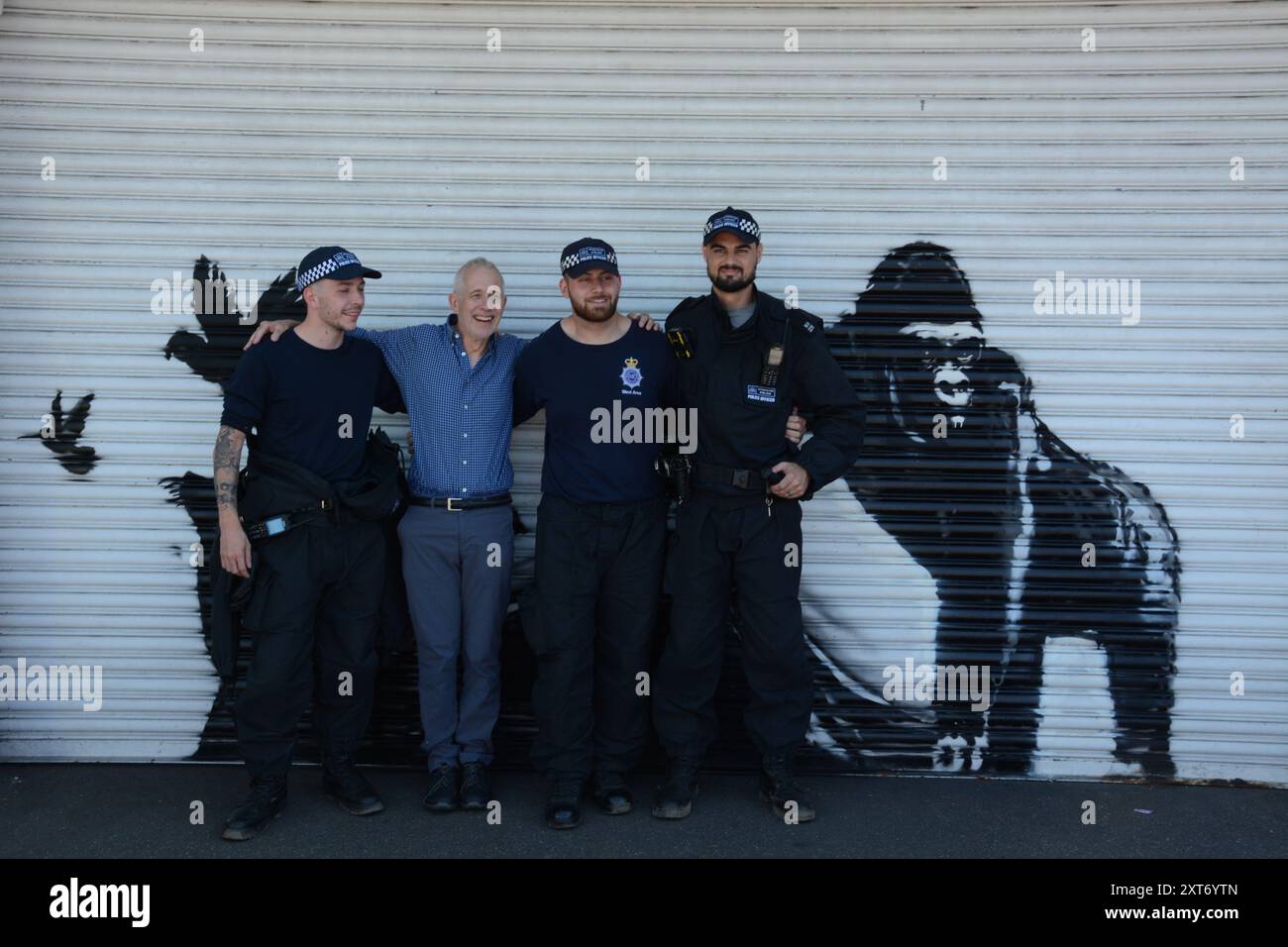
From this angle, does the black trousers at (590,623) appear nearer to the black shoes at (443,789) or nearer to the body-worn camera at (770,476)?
the black shoes at (443,789)

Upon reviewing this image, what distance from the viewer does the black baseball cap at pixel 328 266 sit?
4.42 m

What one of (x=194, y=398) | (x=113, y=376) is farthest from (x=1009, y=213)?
(x=113, y=376)

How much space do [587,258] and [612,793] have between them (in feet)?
7.70

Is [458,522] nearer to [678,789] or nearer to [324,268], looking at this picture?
[324,268]

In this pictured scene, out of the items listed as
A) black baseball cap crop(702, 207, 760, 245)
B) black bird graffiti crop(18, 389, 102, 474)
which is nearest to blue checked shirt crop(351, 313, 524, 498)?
black baseball cap crop(702, 207, 760, 245)

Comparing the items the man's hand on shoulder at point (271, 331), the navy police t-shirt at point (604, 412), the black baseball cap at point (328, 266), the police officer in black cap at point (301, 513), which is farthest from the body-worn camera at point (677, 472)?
the man's hand on shoulder at point (271, 331)

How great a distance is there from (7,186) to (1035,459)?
5133mm

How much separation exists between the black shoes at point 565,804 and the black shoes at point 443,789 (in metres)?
0.43

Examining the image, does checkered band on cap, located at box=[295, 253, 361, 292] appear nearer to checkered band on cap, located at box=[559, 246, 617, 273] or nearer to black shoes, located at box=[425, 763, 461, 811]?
checkered band on cap, located at box=[559, 246, 617, 273]

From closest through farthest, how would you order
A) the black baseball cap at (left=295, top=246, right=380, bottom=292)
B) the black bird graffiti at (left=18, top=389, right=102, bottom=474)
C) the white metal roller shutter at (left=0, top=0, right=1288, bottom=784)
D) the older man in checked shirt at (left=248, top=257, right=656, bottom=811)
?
the black baseball cap at (left=295, top=246, right=380, bottom=292) → the older man in checked shirt at (left=248, top=257, right=656, bottom=811) → the white metal roller shutter at (left=0, top=0, right=1288, bottom=784) → the black bird graffiti at (left=18, top=389, right=102, bottom=474)

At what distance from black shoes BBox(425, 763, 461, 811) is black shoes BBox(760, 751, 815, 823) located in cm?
138

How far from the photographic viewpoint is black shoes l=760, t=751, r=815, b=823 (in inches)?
181

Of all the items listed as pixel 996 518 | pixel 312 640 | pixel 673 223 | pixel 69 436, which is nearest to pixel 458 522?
pixel 312 640

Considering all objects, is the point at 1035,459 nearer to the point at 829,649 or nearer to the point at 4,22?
the point at 829,649
